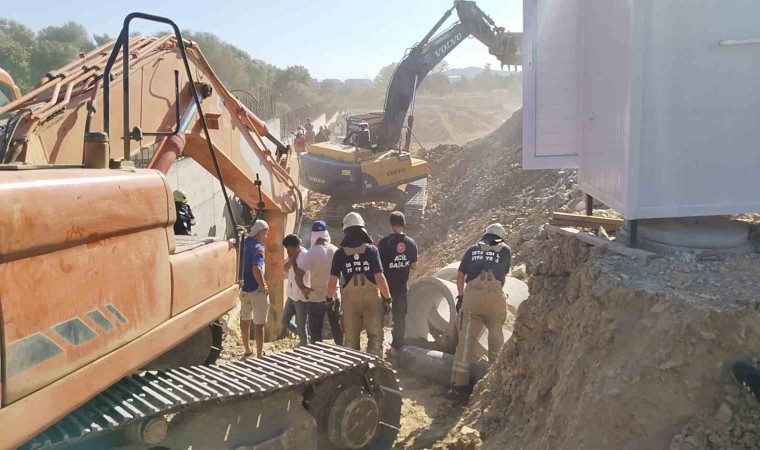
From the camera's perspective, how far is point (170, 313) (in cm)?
377

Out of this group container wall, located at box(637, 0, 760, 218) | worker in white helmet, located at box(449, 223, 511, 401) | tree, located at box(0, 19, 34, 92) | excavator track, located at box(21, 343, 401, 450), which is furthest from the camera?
tree, located at box(0, 19, 34, 92)

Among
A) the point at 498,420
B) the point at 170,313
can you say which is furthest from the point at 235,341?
the point at 170,313

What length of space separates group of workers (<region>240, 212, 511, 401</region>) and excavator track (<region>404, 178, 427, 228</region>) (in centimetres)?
800

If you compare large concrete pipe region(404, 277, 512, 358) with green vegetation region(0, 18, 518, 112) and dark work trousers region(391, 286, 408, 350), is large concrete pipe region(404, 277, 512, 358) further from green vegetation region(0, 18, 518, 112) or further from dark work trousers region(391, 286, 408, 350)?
green vegetation region(0, 18, 518, 112)

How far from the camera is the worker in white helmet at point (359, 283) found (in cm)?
659

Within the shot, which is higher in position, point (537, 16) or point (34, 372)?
point (537, 16)

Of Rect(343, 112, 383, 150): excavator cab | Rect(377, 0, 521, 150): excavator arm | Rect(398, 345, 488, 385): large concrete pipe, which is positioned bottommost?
Rect(398, 345, 488, 385): large concrete pipe

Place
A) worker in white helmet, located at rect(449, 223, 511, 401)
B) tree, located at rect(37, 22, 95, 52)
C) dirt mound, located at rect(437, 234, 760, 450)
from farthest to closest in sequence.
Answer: tree, located at rect(37, 22, 95, 52) < worker in white helmet, located at rect(449, 223, 511, 401) < dirt mound, located at rect(437, 234, 760, 450)

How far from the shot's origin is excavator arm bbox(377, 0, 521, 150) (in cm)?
1680

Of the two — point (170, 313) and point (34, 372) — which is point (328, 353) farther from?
point (34, 372)

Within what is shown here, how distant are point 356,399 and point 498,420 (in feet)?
3.39

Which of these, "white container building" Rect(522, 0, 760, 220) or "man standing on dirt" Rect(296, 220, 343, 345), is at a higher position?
"white container building" Rect(522, 0, 760, 220)

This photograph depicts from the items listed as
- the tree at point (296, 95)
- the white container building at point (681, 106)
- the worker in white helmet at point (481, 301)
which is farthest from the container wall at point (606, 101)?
the tree at point (296, 95)

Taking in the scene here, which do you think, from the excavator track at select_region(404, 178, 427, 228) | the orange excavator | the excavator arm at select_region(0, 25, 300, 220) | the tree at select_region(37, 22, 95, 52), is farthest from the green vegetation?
the excavator track at select_region(404, 178, 427, 228)
